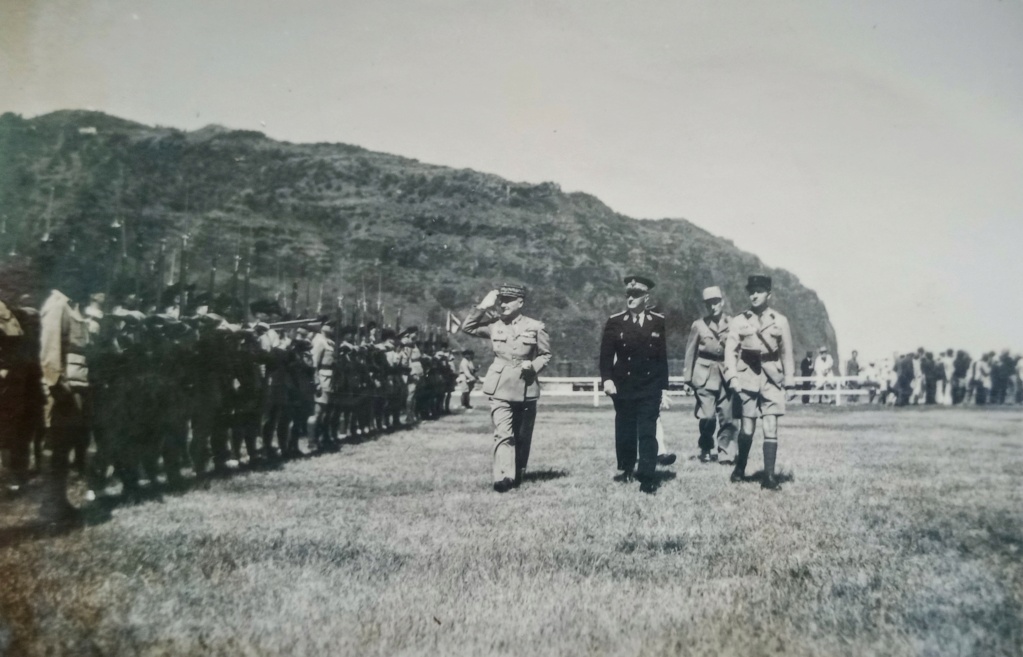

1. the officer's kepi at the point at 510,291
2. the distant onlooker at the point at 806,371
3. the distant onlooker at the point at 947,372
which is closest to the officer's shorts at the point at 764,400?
the distant onlooker at the point at 947,372

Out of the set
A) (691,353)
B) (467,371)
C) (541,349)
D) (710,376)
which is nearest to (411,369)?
(467,371)

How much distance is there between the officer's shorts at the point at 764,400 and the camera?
586cm

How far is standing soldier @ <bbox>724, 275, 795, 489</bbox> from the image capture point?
19.0ft

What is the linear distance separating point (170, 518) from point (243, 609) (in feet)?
3.49

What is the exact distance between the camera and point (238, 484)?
18.1 ft

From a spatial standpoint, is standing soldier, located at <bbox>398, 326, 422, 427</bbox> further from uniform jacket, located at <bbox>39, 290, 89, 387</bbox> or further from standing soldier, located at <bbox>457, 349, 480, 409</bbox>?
Result: uniform jacket, located at <bbox>39, 290, 89, 387</bbox>

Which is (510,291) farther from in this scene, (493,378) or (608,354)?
(608,354)

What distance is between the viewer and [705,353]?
7664mm

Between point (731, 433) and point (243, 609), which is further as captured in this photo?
point (731, 433)

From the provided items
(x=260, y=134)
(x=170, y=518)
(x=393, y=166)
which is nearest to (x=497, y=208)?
(x=393, y=166)

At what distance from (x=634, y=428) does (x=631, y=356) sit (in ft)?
1.69

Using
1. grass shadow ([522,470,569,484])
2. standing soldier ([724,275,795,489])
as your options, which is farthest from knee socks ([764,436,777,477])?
grass shadow ([522,470,569,484])

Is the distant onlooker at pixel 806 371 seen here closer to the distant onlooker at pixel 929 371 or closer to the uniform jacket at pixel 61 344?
the distant onlooker at pixel 929 371

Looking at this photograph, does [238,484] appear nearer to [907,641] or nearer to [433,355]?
[907,641]
